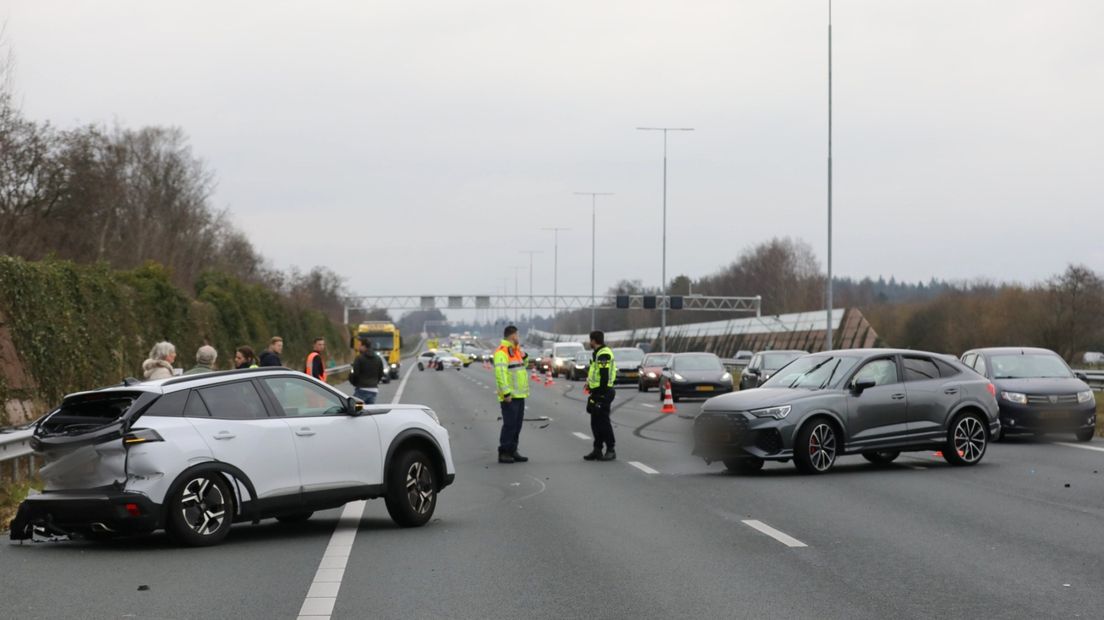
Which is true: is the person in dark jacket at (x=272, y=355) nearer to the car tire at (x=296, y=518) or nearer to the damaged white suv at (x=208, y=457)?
the car tire at (x=296, y=518)

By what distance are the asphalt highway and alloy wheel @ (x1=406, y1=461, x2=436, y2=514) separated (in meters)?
0.33

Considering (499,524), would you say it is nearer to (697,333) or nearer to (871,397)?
(871,397)

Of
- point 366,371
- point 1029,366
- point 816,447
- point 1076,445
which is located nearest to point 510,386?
point 816,447

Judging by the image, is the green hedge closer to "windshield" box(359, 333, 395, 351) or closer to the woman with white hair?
the woman with white hair

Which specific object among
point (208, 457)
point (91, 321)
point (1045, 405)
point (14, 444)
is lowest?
point (14, 444)

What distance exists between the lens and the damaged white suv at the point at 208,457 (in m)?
10.7

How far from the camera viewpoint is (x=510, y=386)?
19250mm

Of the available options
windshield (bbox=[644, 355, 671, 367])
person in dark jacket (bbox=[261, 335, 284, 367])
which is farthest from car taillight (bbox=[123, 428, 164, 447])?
windshield (bbox=[644, 355, 671, 367])

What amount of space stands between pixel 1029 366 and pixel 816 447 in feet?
27.6

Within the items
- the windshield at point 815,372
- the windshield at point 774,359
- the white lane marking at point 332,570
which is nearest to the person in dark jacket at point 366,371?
the windshield at point 815,372

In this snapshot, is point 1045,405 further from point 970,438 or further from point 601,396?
point 601,396

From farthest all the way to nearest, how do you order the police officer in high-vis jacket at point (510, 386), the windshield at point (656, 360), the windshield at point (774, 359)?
the windshield at point (656, 360)
the windshield at point (774, 359)
the police officer in high-vis jacket at point (510, 386)

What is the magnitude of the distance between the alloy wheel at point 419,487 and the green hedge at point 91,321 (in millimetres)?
8542

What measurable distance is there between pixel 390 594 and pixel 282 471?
2.97 metres
